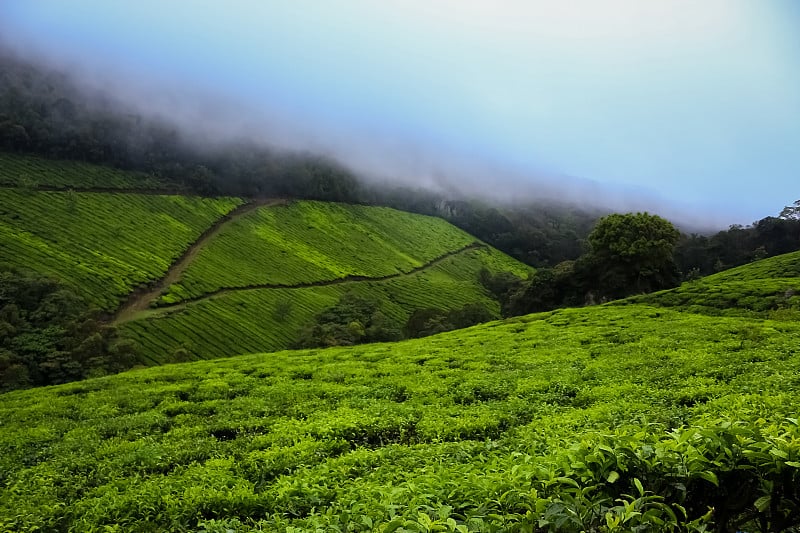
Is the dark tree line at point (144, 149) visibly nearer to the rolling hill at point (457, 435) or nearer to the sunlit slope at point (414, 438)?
the rolling hill at point (457, 435)

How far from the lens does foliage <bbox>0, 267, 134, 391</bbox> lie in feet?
203

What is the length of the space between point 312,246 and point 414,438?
125 meters

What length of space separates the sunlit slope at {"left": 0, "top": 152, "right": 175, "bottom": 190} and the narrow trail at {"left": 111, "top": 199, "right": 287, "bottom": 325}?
18.9 m

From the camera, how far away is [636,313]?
3334 cm

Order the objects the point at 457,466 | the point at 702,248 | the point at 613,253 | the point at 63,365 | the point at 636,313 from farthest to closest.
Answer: the point at 702,248
the point at 63,365
the point at 613,253
the point at 636,313
the point at 457,466

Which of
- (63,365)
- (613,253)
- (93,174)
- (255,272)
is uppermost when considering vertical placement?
(613,253)

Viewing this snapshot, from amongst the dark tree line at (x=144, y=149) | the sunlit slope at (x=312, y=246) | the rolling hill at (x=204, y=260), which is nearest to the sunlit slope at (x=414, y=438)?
the rolling hill at (x=204, y=260)

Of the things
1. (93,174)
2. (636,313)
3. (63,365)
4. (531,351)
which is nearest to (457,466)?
(531,351)

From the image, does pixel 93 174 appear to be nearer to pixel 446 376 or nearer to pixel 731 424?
pixel 446 376

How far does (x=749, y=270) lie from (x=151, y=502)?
62286 millimetres

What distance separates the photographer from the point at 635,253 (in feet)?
183

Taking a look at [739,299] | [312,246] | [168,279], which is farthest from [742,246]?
[168,279]

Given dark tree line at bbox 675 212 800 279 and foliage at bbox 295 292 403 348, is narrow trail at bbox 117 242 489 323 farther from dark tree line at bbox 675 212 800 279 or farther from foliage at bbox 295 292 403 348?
dark tree line at bbox 675 212 800 279

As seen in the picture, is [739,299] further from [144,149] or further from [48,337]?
[144,149]
